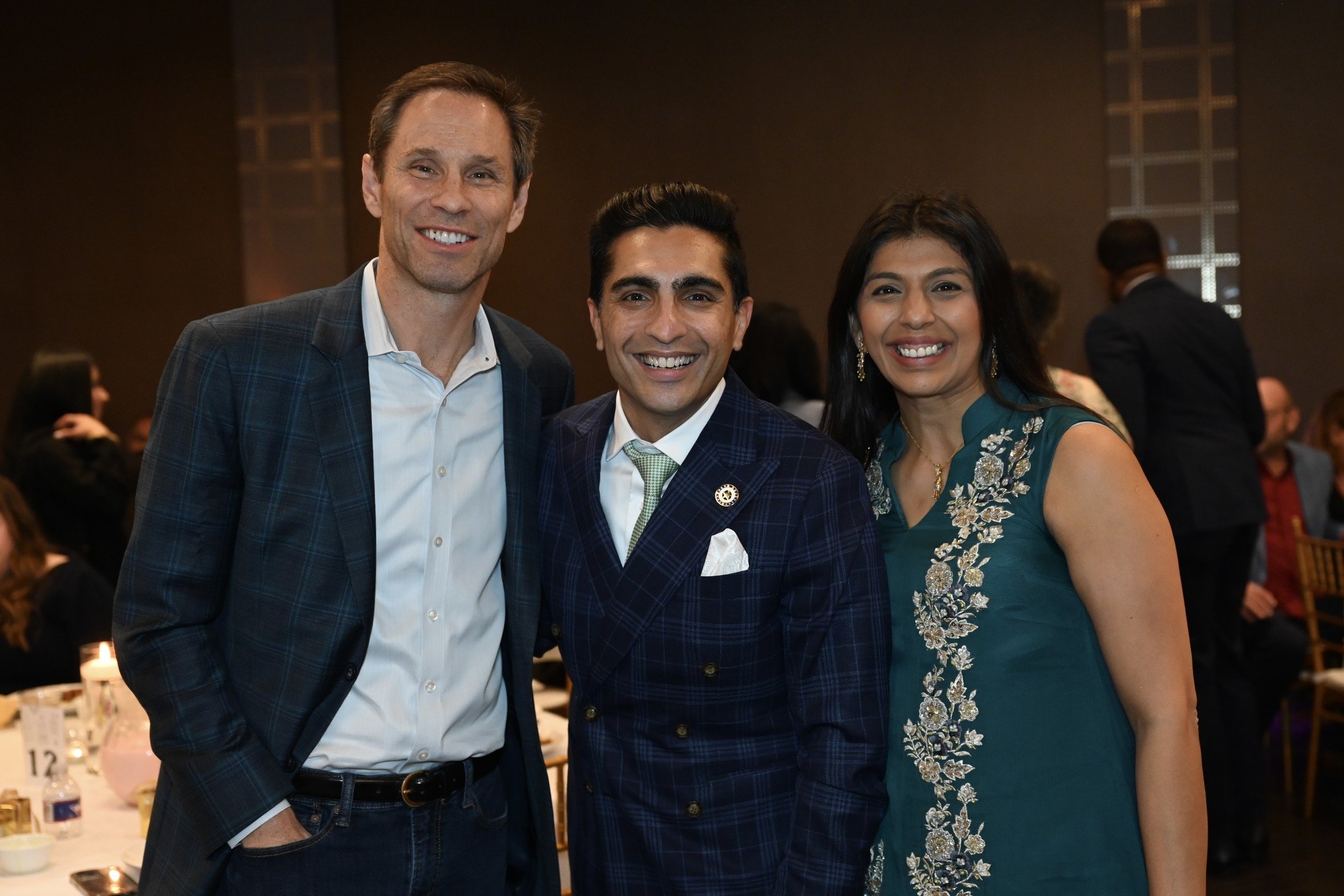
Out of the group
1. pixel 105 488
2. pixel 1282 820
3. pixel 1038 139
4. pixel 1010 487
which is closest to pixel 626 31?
pixel 1038 139

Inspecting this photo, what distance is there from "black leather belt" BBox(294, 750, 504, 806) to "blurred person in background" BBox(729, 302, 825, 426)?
2.00 metres

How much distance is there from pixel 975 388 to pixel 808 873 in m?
0.79

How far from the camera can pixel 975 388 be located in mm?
1985

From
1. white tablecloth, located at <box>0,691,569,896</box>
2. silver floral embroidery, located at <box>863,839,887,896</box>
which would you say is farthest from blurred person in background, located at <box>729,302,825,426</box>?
silver floral embroidery, located at <box>863,839,887,896</box>

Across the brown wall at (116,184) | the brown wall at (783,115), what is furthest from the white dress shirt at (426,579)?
the brown wall at (116,184)

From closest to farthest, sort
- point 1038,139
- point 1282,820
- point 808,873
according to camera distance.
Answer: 1. point 808,873
2. point 1282,820
3. point 1038,139

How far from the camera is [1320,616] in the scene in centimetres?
460

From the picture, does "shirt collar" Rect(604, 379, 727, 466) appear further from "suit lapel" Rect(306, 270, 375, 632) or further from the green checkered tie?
"suit lapel" Rect(306, 270, 375, 632)

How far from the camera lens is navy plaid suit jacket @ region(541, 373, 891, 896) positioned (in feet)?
5.75

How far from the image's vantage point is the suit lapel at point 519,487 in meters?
1.95

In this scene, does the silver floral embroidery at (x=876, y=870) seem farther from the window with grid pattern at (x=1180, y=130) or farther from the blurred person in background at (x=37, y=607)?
the window with grid pattern at (x=1180, y=130)

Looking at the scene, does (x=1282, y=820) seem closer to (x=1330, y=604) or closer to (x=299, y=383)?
(x=1330, y=604)

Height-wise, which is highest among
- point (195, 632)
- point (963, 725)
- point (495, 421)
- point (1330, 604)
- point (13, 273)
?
point (13, 273)

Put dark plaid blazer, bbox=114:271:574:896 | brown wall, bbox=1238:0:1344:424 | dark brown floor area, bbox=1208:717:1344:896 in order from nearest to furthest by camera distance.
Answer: dark plaid blazer, bbox=114:271:574:896, dark brown floor area, bbox=1208:717:1344:896, brown wall, bbox=1238:0:1344:424
